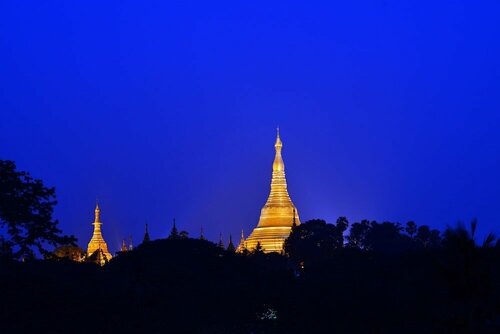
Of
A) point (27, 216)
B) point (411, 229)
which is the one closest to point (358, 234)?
point (411, 229)

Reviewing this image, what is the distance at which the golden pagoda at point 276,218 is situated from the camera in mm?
122625

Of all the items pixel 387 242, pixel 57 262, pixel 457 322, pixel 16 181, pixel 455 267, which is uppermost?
pixel 387 242

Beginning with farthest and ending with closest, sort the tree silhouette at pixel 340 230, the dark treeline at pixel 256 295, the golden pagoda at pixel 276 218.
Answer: the golden pagoda at pixel 276 218
the tree silhouette at pixel 340 230
the dark treeline at pixel 256 295

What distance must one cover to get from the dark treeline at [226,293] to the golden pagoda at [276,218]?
56.9 meters

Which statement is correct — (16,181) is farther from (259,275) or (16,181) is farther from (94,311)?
(259,275)

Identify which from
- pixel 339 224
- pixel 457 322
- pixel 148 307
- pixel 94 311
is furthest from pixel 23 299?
pixel 339 224

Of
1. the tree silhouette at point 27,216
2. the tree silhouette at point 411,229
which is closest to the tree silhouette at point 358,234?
the tree silhouette at point 411,229

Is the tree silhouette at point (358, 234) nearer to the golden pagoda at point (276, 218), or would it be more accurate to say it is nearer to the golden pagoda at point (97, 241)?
the golden pagoda at point (276, 218)

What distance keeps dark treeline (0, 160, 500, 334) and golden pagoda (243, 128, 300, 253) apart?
56853mm

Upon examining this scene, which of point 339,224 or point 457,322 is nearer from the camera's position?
point 457,322

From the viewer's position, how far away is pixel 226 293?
56.2 m

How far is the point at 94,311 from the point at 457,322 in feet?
68.8

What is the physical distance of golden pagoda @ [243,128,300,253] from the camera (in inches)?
4828

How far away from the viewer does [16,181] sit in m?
53.4
